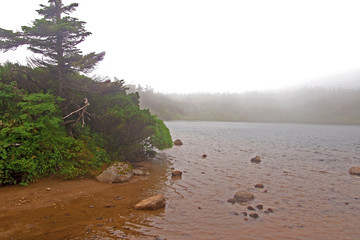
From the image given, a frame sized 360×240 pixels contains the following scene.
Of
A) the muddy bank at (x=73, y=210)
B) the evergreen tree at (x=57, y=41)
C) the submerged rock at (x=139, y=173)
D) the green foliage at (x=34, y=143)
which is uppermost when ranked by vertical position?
the evergreen tree at (x=57, y=41)

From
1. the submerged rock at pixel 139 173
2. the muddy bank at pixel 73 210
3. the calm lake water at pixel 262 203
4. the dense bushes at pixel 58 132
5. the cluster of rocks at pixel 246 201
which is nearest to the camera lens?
the muddy bank at pixel 73 210

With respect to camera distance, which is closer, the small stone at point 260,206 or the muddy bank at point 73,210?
the muddy bank at point 73,210

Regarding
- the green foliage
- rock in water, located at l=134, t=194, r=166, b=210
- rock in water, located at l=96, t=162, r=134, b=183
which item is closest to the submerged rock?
rock in water, located at l=96, t=162, r=134, b=183

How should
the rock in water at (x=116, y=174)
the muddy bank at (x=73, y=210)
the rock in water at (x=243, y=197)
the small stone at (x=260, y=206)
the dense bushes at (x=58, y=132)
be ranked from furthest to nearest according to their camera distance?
1. the rock in water at (x=116, y=174)
2. the rock in water at (x=243, y=197)
3. the dense bushes at (x=58, y=132)
4. the small stone at (x=260, y=206)
5. the muddy bank at (x=73, y=210)

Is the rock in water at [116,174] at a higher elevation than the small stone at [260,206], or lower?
higher

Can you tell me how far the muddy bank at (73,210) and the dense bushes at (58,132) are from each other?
43.1 inches

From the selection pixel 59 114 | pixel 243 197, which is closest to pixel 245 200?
pixel 243 197

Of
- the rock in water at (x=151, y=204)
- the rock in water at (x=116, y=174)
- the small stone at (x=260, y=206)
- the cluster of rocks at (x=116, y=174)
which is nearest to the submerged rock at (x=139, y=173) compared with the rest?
the cluster of rocks at (x=116, y=174)

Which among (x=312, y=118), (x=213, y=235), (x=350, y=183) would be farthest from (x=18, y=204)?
(x=312, y=118)

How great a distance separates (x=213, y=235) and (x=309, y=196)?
8.77 metres

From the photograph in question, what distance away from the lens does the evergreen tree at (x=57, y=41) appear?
15.5 meters

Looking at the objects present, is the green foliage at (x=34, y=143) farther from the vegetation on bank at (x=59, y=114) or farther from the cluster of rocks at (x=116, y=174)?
the cluster of rocks at (x=116, y=174)

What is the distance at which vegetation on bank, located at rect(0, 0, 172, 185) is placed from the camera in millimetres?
12609

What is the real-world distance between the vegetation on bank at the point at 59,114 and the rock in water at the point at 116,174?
3.51 ft
